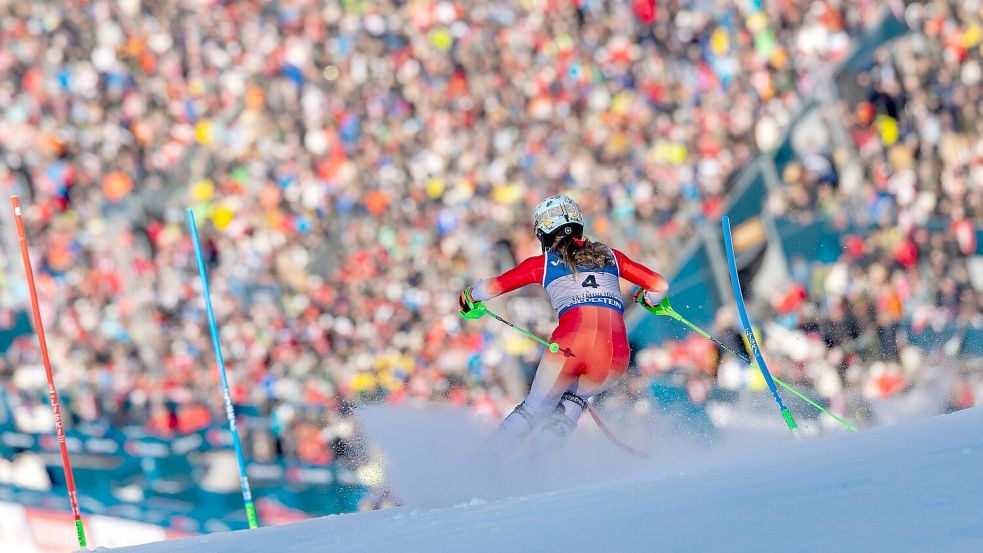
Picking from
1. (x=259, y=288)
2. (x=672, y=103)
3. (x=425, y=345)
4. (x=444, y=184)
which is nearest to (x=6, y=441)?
(x=259, y=288)

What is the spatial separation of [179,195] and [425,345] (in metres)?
4.04

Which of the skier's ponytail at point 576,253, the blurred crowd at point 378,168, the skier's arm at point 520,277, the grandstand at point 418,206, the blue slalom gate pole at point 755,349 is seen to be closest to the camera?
the skier's ponytail at point 576,253

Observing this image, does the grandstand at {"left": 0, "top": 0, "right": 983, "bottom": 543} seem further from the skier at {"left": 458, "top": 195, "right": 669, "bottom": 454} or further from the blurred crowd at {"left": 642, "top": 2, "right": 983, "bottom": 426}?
the skier at {"left": 458, "top": 195, "right": 669, "bottom": 454}

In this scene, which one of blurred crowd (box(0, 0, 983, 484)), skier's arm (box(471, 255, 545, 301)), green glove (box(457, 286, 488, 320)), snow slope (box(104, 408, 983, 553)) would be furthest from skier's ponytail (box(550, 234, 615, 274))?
blurred crowd (box(0, 0, 983, 484))

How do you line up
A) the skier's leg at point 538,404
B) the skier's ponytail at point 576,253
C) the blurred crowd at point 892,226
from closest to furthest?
the skier's leg at point 538,404 < the skier's ponytail at point 576,253 < the blurred crowd at point 892,226

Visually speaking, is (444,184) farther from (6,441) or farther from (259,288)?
(6,441)

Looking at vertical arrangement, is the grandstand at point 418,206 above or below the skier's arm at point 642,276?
above

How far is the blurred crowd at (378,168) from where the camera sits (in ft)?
31.2

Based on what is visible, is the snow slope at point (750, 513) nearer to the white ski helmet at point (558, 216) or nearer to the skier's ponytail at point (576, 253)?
the skier's ponytail at point (576, 253)

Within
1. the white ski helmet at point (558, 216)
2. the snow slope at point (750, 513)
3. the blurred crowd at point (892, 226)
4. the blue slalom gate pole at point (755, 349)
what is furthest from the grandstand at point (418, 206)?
the snow slope at point (750, 513)

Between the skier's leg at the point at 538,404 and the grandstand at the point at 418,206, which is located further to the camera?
the grandstand at the point at 418,206

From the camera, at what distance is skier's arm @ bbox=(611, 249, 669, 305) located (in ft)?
20.9

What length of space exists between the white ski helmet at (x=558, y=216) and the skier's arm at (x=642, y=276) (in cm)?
39

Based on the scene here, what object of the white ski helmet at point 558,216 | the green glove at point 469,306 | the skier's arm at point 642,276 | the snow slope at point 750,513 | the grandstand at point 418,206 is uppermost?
the grandstand at point 418,206
